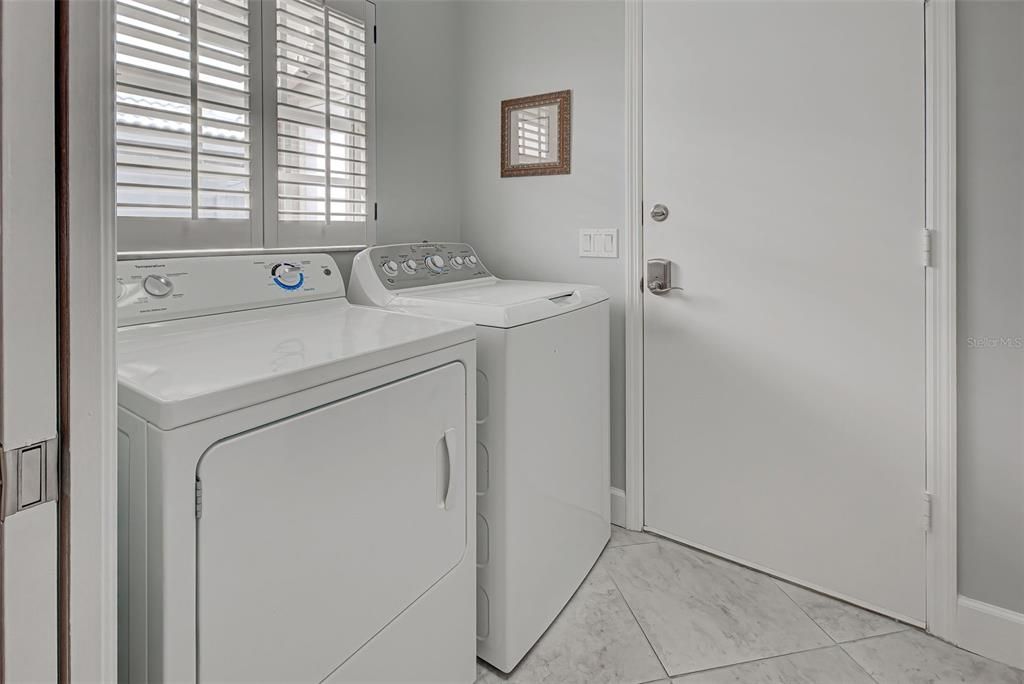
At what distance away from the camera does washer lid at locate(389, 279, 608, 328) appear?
1.51 metres

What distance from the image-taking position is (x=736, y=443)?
6.72 ft

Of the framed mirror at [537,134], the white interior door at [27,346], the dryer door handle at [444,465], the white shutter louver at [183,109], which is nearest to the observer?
the white interior door at [27,346]

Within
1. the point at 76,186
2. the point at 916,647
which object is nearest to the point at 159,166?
the point at 76,186

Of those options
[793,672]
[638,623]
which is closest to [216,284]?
[638,623]

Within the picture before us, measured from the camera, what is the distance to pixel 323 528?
39.2 inches

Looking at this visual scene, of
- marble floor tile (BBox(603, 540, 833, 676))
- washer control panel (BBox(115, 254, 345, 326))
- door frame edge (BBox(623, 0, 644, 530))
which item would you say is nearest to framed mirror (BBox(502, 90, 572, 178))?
door frame edge (BBox(623, 0, 644, 530))

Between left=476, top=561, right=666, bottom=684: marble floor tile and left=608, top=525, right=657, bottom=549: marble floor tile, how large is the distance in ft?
1.05

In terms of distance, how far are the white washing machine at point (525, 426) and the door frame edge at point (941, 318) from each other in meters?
0.98

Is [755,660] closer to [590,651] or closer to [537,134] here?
[590,651]

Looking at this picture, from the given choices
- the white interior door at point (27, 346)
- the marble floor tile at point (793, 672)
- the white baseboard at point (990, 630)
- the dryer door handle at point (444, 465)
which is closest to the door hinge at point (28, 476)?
the white interior door at point (27, 346)

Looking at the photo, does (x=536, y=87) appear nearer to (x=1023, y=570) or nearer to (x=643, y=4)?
(x=643, y=4)

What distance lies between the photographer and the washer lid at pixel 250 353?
0.82 m

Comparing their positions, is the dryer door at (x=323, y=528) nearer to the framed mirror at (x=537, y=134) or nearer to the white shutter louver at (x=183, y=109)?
the white shutter louver at (x=183, y=109)

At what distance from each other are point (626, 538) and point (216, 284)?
170 cm
